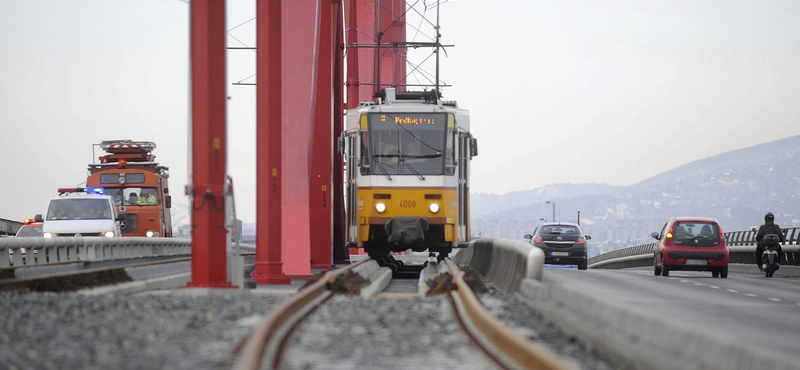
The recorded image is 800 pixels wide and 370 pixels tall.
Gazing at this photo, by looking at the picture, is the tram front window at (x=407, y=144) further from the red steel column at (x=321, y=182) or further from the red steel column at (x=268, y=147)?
the red steel column at (x=268, y=147)

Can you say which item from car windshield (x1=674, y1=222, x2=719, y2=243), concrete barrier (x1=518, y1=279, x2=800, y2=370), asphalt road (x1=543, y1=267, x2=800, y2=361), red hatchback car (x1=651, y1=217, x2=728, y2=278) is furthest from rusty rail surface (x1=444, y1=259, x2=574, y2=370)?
car windshield (x1=674, y1=222, x2=719, y2=243)

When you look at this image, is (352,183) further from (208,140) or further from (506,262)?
(208,140)

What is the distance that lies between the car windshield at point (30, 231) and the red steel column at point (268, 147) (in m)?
21.0

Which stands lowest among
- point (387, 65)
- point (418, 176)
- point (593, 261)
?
point (593, 261)

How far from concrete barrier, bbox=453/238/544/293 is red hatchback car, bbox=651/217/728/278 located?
5.09 metres

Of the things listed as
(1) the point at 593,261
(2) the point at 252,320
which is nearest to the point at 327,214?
(2) the point at 252,320

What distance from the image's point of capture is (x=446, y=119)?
937 inches

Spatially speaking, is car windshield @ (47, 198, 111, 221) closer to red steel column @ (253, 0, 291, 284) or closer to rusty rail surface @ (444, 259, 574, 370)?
red steel column @ (253, 0, 291, 284)

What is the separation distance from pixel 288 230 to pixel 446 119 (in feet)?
15.5

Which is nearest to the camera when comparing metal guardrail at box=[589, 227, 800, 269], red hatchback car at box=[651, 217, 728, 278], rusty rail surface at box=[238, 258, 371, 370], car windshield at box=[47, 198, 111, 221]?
rusty rail surface at box=[238, 258, 371, 370]

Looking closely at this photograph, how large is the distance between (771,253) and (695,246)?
186cm

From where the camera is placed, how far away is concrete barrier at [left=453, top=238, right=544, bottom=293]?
1480 centimetres

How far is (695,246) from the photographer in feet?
94.2

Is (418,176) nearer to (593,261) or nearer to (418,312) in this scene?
(418,312)
